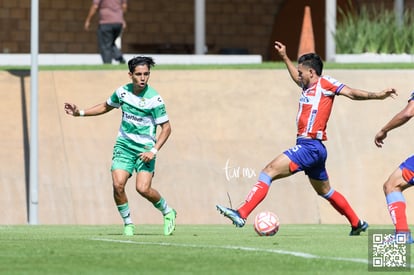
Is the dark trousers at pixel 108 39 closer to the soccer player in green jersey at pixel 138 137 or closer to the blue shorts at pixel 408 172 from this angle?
the soccer player in green jersey at pixel 138 137

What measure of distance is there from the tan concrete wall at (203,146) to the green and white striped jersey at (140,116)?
7.56m

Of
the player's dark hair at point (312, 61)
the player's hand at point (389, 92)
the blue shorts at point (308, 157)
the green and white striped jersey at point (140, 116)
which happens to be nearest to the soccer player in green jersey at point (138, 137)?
the green and white striped jersey at point (140, 116)

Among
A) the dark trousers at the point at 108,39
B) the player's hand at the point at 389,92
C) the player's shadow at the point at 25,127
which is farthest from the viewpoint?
the dark trousers at the point at 108,39

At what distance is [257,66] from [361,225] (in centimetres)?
946

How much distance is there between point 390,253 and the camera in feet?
39.0

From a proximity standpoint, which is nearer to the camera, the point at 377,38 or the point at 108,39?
the point at 108,39

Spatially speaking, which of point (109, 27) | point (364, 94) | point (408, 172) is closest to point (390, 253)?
point (408, 172)

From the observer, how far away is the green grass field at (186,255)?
10.9m

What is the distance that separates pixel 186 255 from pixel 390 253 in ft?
5.49

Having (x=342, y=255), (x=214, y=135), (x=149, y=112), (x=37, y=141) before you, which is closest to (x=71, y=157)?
(x=37, y=141)

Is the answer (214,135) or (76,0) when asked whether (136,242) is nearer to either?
(214,135)

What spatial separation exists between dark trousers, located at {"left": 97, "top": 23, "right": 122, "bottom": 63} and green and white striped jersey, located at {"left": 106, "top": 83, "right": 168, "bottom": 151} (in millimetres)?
10055

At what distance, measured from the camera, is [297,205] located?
23.7 meters

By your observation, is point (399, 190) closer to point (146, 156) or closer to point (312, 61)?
point (312, 61)
